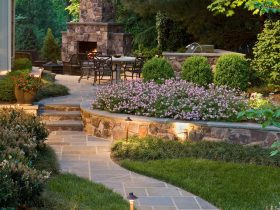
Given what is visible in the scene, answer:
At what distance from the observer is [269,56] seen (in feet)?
41.7

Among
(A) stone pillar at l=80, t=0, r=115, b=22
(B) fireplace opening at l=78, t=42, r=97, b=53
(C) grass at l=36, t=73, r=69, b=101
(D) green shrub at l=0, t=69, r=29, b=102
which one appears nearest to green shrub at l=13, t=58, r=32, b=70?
(C) grass at l=36, t=73, r=69, b=101

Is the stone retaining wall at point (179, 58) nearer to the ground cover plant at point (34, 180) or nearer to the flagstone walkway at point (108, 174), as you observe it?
the flagstone walkway at point (108, 174)

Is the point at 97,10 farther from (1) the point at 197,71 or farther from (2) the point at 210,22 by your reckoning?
(1) the point at 197,71

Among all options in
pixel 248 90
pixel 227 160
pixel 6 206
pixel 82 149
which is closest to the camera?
pixel 6 206

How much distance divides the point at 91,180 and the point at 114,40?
1383cm

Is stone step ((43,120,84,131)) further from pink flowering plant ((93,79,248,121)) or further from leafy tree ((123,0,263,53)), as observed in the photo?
leafy tree ((123,0,263,53))

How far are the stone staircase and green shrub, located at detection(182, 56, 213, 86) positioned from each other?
2.39 meters

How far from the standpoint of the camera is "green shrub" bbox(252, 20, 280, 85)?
41.3 ft

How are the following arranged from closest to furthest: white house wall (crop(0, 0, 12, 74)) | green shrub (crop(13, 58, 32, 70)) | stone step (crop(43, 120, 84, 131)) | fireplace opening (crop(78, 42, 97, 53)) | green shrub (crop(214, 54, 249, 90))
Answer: stone step (crop(43, 120, 84, 131)), green shrub (crop(214, 54, 249, 90)), white house wall (crop(0, 0, 12, 74)), green shrub (crop(13, 58, 32, 70)), fireplace opening (crop(78, 42, 97, 53))

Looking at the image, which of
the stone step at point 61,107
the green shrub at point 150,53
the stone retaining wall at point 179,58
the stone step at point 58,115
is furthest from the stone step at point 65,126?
the green shrub at point 150,53

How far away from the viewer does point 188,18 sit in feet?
56.1

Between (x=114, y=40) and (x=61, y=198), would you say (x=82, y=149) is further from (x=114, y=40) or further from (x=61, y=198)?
(x=114, y=40)

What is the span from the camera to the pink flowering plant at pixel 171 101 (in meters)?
9.89

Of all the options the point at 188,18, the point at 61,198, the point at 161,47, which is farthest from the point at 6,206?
the point at 161,47
